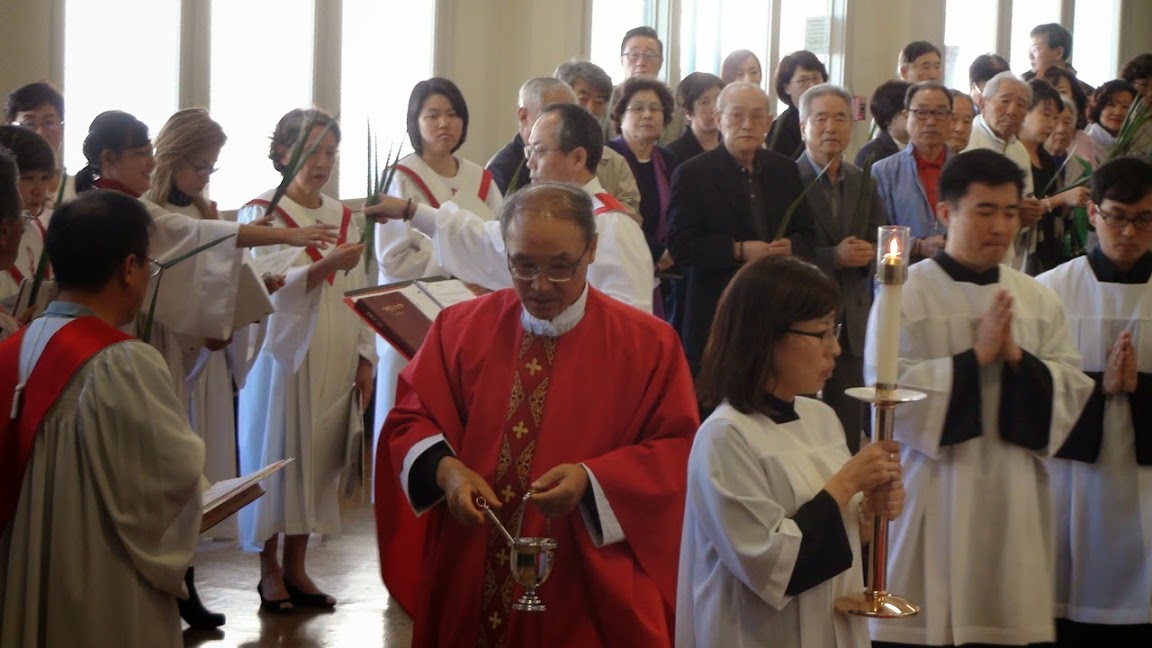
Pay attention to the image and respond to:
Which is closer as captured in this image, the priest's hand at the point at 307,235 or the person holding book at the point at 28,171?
the person holding book at the point at 28,171

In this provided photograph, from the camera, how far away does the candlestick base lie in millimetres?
2807

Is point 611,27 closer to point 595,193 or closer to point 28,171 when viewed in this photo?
point 595,193

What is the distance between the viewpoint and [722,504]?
2.98 metres

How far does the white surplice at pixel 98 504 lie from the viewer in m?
3.21

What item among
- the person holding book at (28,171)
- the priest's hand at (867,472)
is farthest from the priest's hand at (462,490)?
the person holding book at (28,171)

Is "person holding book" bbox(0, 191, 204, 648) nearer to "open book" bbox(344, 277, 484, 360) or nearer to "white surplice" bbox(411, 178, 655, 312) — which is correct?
"open book" bbox(344, 277, 484, 360)

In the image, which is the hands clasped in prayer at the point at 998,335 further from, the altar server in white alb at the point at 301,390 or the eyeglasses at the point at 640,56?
the eyeglasses at the point at 640,56

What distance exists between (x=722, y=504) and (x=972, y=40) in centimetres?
1279

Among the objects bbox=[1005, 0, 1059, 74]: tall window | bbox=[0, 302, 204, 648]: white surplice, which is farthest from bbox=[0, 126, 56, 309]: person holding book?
bbox=[1005, 0, 1059, 74]: tall window

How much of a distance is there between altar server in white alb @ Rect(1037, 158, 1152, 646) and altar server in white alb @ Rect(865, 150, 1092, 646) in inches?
23.3

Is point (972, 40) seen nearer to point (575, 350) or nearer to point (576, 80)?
point (576, 80)

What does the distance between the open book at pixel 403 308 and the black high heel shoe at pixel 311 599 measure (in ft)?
4.63

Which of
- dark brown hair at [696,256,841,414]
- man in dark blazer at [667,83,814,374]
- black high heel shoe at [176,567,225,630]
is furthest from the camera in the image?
man in dark blazer at [667,83,814,374]

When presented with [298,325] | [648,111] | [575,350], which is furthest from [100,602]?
[648,111]
